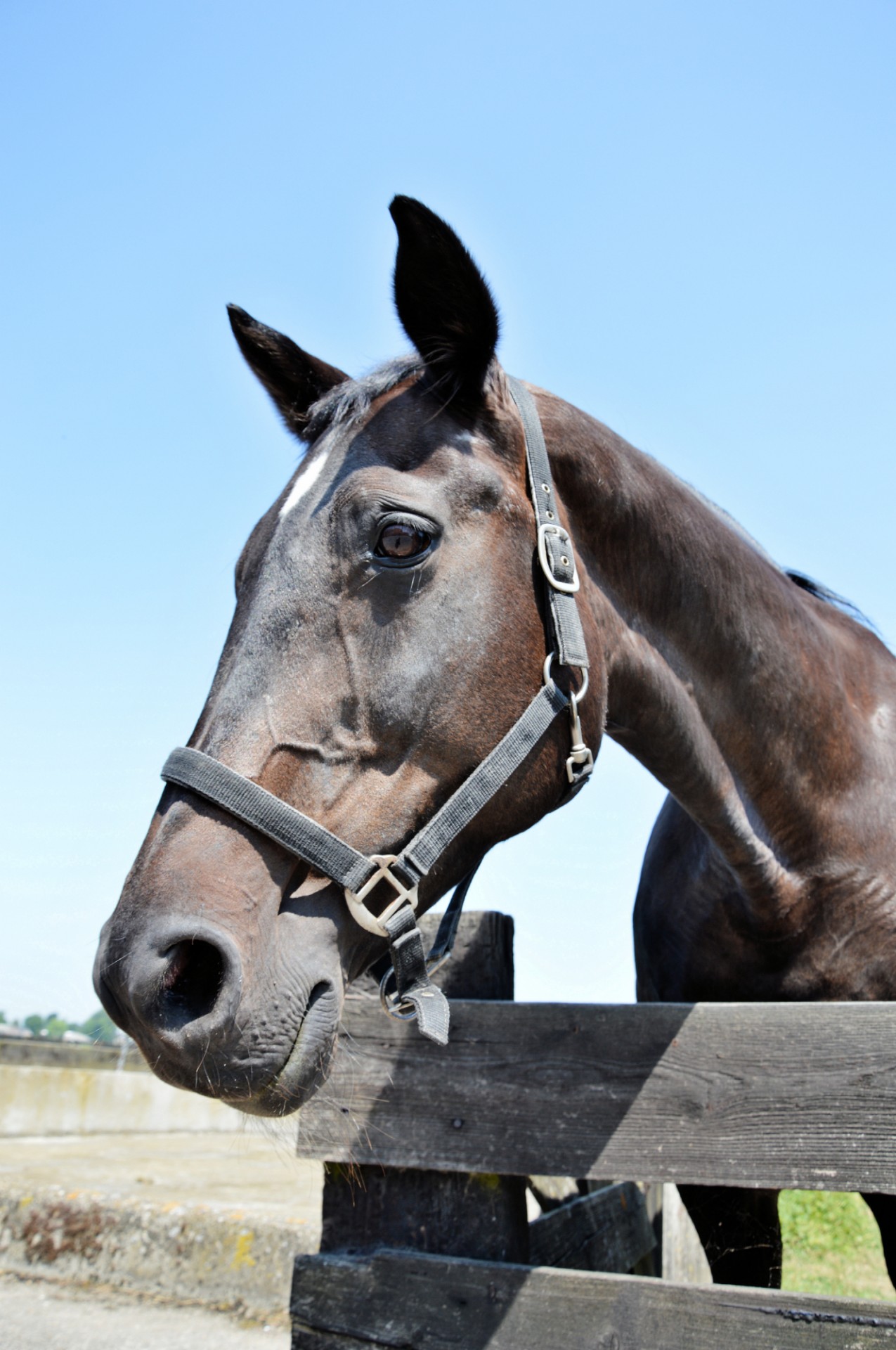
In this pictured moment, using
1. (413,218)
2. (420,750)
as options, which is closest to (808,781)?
(420,750)

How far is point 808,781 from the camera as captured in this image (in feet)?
8.21

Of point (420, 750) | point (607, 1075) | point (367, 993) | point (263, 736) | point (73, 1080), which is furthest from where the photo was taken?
point (73, 1080)

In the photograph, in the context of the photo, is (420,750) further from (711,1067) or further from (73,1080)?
(73,1080)

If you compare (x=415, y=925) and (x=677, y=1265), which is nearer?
(x=415, y=925)

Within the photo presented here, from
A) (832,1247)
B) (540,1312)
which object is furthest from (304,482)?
(832,1247)

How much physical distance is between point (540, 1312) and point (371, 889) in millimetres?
1047

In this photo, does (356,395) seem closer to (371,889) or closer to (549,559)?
(549,559)

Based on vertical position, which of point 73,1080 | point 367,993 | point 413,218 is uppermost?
point 413,218

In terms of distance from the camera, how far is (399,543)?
190 centimetres

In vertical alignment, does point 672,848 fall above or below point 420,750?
Result: below

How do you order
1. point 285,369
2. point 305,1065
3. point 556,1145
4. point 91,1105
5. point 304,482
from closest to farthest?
point 305,1065 → point 304,482 → point 556,1145 → point 285,369 → point 91,1105

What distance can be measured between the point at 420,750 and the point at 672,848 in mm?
1558

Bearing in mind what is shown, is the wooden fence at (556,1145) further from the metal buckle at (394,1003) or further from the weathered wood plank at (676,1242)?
the weathered wood plank at (676,1242)

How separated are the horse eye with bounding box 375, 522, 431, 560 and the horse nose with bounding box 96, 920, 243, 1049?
2.57 ft
